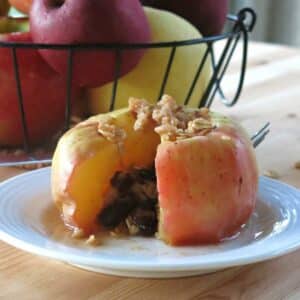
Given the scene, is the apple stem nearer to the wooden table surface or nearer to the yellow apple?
the yellow apple

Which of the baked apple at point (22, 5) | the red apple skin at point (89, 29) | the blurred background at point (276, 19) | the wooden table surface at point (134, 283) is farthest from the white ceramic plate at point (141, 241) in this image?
the blurred background at point (276, 19)

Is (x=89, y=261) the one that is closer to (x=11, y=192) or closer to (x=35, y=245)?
(x=35, y=245)

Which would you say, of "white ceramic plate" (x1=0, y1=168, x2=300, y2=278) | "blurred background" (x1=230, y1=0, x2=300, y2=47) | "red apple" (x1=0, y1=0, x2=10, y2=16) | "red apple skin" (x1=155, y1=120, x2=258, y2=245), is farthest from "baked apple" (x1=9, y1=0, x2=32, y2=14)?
"blurred background" (x1=230, y1=0, x2=300, y2=47)

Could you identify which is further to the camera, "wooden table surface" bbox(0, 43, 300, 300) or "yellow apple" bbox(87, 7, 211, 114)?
"yellow apple" bbox(87, 7, 211, 114)

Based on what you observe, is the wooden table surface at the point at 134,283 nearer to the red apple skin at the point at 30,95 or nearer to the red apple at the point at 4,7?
the red apple skin at the point at 30,95

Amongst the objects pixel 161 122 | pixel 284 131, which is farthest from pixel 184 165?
pixel 284 131

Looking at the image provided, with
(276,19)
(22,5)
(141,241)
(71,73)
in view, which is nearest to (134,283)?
(141,241)

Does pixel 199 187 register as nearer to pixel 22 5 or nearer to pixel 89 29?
pixel 89 29
